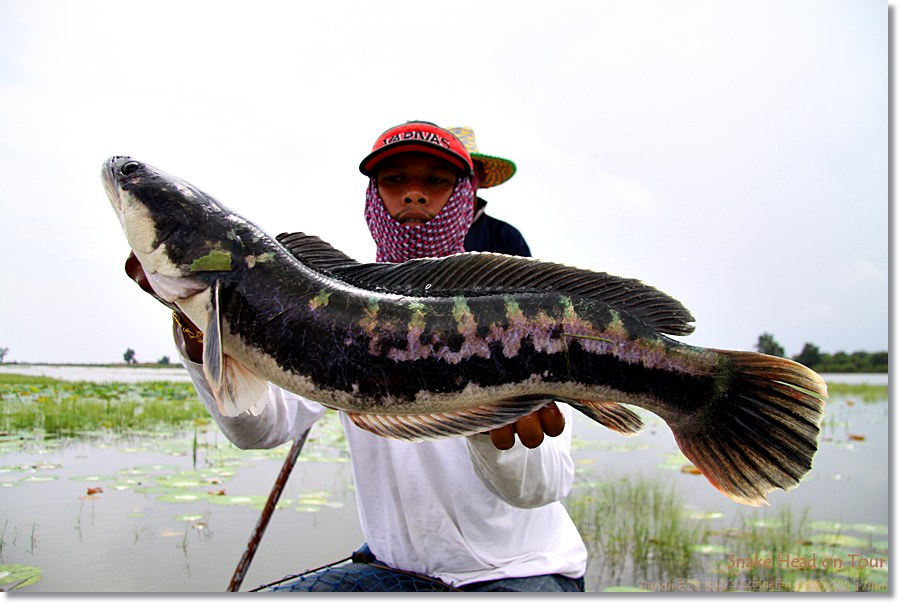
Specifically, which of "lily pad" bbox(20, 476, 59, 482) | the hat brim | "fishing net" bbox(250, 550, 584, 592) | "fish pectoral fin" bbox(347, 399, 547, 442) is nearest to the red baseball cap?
the hat brim

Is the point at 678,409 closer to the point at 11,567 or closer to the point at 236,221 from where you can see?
the point at 236,221

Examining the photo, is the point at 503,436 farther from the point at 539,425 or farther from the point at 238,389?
the point at 238,389

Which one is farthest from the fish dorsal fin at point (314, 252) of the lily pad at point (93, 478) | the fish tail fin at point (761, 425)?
the lily pad at point (93, 478)

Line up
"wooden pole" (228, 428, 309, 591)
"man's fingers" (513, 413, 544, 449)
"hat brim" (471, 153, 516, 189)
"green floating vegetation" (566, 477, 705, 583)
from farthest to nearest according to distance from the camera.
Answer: "green floating vegetation" (566, 477, 705, 583) < "hat brim" (471, 153, 516, 189) < "wooden pole" (228, 428, 309, 591) < "man's fingers" (513, 413, 544, 449)

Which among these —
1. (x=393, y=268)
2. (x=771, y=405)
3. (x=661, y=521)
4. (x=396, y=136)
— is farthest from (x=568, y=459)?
(x=661, y=521)

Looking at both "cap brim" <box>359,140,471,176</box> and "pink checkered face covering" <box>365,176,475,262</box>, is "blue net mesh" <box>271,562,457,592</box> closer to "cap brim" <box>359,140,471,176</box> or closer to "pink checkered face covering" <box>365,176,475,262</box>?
"pink checkered face covering" <box>365,176,475,262</box>

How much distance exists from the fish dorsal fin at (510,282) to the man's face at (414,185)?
0.99 meters

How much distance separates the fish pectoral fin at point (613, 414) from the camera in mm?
1821

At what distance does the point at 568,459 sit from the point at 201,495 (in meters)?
4.72

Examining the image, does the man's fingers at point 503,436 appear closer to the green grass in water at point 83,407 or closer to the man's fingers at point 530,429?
the man's fingers at point 530,429

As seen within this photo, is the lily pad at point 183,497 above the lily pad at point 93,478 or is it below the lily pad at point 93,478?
below

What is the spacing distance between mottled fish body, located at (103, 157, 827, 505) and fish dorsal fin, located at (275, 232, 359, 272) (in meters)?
0.07

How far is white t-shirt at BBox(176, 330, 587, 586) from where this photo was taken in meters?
2.85

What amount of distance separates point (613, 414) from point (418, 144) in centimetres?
154
